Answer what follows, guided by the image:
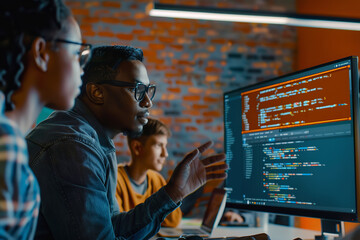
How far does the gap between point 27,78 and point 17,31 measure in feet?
0.29

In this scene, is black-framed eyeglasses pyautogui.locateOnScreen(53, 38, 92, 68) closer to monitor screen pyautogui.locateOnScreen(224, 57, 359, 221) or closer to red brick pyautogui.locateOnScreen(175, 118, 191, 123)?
monitor screen pyautogui.locateOnScreen(224, 57, 359, 221)

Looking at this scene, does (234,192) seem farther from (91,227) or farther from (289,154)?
(91,227)

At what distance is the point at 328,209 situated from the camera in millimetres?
1122

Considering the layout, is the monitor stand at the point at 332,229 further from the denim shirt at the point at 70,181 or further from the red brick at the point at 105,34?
the red brick at the point at 105,34

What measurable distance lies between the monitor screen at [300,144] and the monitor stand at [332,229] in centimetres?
17

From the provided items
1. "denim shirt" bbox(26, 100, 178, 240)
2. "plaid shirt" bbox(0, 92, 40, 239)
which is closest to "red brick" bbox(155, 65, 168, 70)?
"denim shirt" bbox(26, 100, 178, 240)

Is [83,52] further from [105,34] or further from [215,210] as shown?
[105,34]

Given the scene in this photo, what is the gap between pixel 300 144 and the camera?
1224mm

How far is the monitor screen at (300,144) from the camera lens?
42.9 inches

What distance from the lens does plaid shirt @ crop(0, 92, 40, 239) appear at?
542 mm

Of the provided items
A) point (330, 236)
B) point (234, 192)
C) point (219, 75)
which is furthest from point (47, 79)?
point (219, 75)

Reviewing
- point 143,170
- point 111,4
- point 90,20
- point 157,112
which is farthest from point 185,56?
point 143,170

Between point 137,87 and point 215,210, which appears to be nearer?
point 137,87

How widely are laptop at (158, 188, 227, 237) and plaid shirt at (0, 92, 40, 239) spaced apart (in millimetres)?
1101
